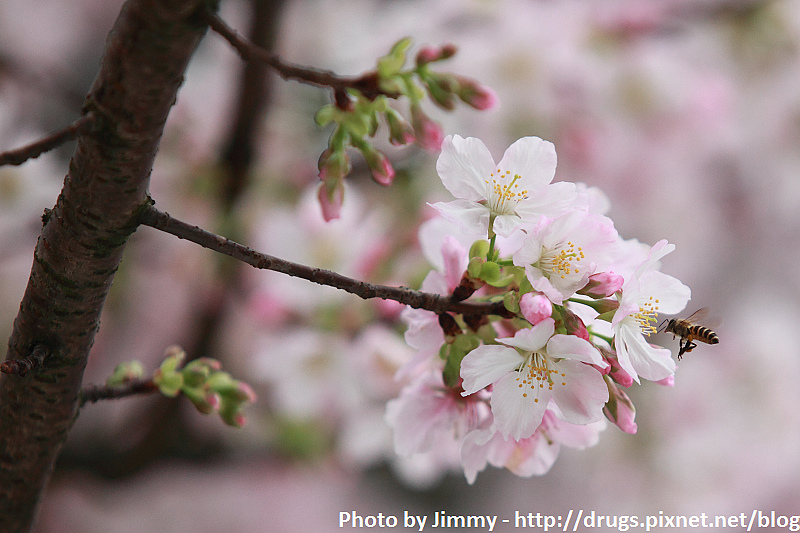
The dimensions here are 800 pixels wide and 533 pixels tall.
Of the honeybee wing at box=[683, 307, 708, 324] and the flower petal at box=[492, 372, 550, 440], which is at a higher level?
the honeybee wing at box=[683, 307, 708, 324]

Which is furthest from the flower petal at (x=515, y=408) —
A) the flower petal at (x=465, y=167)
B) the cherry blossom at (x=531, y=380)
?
the flower petal at (x=465, y=167)

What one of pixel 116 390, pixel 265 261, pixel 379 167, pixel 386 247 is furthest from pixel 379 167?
pixel 386 247

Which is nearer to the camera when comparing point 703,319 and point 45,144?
point 45,144

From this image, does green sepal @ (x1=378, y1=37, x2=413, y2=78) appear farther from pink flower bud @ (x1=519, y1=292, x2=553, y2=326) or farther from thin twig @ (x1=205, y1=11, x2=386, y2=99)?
pink flower bud @ (x1=519, y1=292, x2=553, y2=326)

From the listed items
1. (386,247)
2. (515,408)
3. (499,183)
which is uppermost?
(386,247)

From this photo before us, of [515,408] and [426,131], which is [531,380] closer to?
[515,408]

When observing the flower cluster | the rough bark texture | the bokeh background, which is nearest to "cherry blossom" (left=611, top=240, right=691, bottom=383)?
the flower cluster

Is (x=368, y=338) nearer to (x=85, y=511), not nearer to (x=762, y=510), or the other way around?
(x=85, y=511)

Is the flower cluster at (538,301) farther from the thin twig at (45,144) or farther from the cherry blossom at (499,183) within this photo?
the thin twig at (45,144)
